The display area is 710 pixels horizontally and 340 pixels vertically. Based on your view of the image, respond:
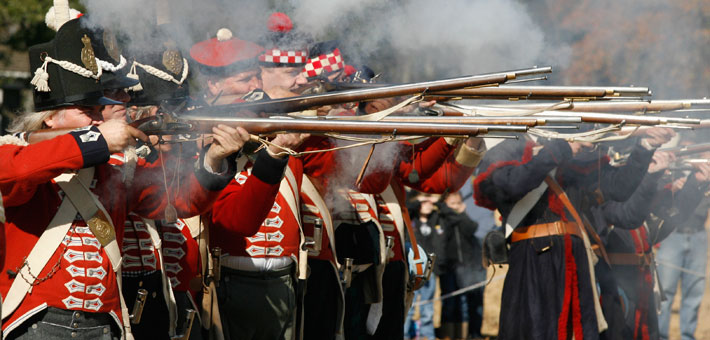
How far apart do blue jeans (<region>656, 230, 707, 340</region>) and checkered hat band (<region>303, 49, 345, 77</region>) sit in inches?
229

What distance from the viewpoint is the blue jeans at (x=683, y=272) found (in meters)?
9.86

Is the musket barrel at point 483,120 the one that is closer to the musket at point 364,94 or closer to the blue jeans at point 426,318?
the musket at point 364,94

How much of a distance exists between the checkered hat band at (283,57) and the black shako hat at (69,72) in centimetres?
161

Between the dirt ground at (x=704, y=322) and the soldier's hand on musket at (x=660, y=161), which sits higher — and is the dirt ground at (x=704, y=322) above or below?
below

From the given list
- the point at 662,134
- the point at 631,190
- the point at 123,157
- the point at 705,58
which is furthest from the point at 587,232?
the point at 123,157

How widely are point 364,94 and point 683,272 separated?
7.35m

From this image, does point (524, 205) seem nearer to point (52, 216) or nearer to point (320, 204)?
point (320, 204)

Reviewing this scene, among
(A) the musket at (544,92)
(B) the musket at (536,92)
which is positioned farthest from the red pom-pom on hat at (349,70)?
(A) the musket at (544,92)

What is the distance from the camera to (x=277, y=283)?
15.0ft

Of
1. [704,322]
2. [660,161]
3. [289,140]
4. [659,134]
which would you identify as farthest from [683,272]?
[289,140]

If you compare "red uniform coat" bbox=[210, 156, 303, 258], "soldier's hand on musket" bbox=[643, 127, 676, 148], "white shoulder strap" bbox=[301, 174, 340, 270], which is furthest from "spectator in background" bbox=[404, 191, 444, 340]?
"red uniform coat" bbox=[210, 156, 303, 258]

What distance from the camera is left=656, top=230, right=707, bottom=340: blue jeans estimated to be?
9.86 m

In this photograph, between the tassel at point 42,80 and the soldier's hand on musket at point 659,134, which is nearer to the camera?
the tassel at point 42,80

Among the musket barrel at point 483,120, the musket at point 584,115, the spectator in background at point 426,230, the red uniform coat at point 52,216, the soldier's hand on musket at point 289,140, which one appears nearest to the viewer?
the red uniform coat at point 52,216
